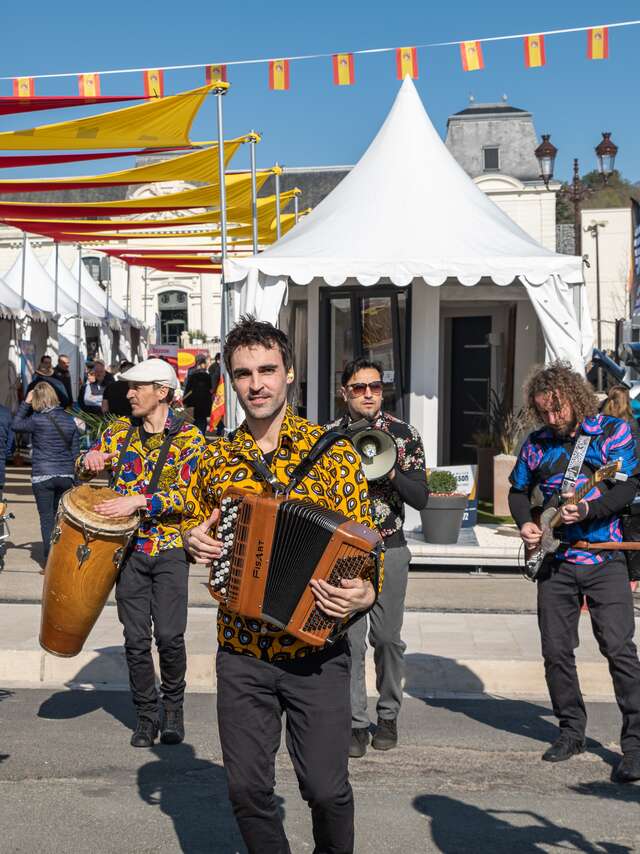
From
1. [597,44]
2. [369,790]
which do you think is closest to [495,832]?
[369,790]

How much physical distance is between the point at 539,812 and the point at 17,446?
18776mm

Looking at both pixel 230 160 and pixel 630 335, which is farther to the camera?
pixel 630 335

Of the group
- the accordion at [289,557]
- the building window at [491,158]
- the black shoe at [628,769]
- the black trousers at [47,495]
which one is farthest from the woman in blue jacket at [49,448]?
the building window at [491,158]

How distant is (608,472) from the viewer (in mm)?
5402

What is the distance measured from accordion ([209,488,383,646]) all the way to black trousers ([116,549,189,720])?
8.15 ft

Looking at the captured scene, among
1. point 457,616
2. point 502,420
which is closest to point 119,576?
point 457,616

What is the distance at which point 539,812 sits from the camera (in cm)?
491

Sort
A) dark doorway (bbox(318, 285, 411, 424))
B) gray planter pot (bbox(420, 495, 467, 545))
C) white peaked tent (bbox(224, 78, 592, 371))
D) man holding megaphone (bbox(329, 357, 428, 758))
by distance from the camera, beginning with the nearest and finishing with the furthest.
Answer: man holding megaphone (bbox(329, 357, 428, 758)) → gray planter pot (bbox(420, 495, 467, 545)) → white peaked tent (bbox(224, 78, 592, 371)) → dark doorway (bbox(318, 285, 411, 424))

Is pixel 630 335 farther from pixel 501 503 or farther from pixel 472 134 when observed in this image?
pixel 472 134

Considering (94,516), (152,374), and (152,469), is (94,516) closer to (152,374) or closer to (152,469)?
(152,469)

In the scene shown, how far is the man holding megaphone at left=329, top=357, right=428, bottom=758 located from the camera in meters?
5.38

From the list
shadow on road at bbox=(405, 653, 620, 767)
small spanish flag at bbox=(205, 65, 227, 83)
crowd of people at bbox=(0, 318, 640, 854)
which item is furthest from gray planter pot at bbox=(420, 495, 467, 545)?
small spanish flag at bbox=(205, 65, 227, 83)

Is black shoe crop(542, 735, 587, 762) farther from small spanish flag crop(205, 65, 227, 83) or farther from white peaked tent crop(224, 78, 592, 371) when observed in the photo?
small spanish flag crop(205, 65, 227, 83)

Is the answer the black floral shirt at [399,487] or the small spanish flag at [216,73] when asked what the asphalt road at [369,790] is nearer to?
the black floral shirt at [399,487]
